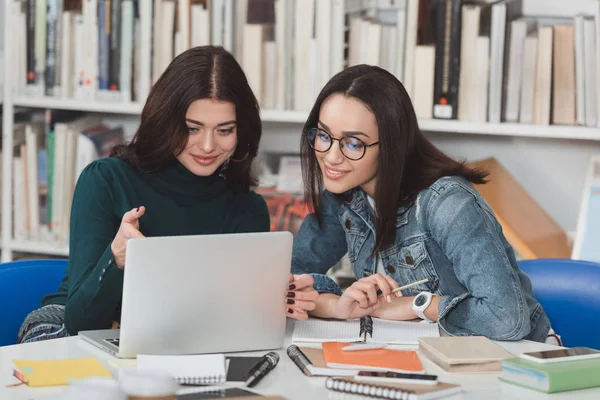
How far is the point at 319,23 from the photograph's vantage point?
8.35ft

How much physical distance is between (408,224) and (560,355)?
48cm

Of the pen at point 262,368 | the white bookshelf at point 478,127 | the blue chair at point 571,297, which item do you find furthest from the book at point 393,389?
the white bookshelf at point 478,127

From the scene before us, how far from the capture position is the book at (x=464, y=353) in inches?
55.8

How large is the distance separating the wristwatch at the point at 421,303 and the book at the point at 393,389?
1.12 ft

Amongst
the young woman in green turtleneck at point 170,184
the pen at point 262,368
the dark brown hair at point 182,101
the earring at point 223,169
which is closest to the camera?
the pen at point 262,368

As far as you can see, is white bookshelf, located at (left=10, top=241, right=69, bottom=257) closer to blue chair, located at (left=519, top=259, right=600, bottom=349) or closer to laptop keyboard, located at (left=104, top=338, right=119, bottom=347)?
laptop keyboard, located at (left=104, top=338, right=119, bottom=347)

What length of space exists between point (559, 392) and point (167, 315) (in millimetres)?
616

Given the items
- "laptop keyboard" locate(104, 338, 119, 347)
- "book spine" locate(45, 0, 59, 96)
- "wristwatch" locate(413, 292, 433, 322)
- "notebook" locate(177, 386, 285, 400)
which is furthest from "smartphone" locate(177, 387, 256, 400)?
"book spine" locate(45, 0, 59, 96)

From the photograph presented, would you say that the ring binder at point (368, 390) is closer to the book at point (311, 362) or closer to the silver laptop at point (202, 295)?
the book at point (311, 362)

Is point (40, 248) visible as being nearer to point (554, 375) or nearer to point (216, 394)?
point (216, 394)

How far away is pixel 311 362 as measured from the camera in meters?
1.42

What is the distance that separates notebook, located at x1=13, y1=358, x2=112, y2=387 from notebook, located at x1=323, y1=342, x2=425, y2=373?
0.36m

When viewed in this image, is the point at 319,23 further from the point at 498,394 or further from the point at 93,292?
the point at 498,394

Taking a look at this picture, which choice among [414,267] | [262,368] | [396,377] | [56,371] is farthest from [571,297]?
[56,371]
